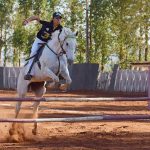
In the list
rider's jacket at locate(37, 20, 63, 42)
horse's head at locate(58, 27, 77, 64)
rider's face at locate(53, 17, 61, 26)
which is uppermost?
rider's face at locate(53, 17, 61, 26)

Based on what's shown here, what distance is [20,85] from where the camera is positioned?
455 inches

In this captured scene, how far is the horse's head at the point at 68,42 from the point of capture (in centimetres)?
1066

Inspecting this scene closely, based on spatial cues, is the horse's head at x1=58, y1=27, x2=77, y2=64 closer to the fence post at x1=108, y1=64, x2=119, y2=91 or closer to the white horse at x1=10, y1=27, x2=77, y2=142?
the white horse at x1=10, y1=27, x2=77, y2=142

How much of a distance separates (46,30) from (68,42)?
0.69 metres

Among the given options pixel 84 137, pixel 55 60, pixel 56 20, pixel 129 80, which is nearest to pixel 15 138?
pixel 84 137

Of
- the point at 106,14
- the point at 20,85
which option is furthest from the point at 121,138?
the point at 106,14

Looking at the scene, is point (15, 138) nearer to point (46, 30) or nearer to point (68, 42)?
point (68, 42)

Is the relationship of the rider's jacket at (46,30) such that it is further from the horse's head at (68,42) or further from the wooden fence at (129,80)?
the wooden fence at (129,80)

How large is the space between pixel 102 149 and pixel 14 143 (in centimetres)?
215

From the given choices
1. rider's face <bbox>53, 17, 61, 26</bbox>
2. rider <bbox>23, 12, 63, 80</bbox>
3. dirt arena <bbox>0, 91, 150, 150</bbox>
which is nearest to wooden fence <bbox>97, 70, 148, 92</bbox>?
dirt arena <bbox>0, 91, 150, 150</bbox>

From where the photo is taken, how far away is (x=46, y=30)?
11219 millimetres

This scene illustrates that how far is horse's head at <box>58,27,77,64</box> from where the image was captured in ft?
35.0

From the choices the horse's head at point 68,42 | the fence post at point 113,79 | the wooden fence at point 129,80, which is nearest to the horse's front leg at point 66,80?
the horse's head at point 68,42

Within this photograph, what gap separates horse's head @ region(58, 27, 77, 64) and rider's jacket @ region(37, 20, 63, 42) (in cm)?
20
